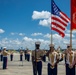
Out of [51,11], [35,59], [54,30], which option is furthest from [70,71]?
[51,11]

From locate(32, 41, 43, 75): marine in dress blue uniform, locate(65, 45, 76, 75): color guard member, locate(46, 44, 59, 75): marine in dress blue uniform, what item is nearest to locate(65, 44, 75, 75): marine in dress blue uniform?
locate(65, 45, 76, 75): color guard member

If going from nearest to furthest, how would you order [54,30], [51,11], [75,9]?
1. [75,9]
2. [54,30]
3. [51,11]

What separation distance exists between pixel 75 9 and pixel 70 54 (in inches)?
96.0

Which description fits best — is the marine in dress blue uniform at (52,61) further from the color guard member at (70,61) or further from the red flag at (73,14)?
the red flag at (73,14)

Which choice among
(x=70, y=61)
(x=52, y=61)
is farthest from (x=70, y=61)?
(x=52, y=61)

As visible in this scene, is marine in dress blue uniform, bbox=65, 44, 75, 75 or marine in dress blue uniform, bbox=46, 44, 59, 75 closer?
marine in dress blue uniform, bbox=46, 44, 59, 75

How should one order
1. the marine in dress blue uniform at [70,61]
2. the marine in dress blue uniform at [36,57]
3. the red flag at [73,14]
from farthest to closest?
→ the red flag at [73,14]
the marine in dress blue uniform at [70,61]
the marine in dress blue uniform at [36,57]

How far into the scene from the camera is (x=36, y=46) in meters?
12.6

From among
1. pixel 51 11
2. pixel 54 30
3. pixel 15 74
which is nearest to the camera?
pixel 54 30

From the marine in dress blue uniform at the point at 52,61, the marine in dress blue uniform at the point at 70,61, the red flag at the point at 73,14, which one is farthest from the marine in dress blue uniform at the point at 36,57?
the red flag at the point at 73,14

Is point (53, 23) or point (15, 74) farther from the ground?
point (53, 23)

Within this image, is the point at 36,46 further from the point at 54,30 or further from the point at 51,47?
the point at 54,30

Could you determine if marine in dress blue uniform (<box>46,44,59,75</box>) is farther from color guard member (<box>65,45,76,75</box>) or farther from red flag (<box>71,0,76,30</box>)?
red flag (<box>71,0,76,30</box>)

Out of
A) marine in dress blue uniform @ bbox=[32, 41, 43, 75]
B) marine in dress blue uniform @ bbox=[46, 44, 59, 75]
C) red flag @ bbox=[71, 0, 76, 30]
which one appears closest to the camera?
marine in dress blue uniform @ bbox=[46, 44, 59, 75]
